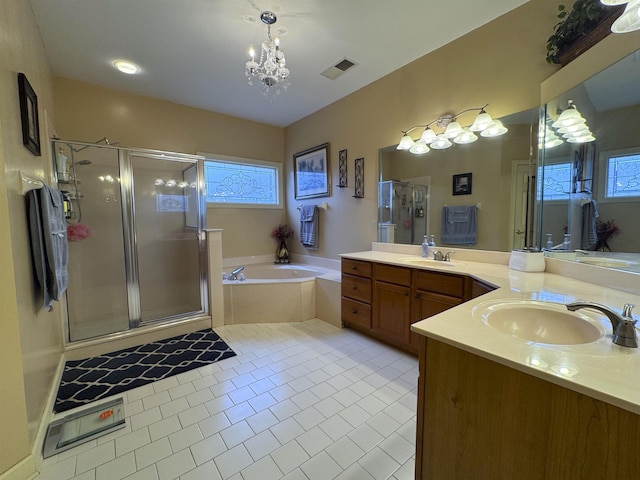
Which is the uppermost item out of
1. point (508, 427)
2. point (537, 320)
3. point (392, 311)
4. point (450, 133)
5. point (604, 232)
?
point (450, 133)

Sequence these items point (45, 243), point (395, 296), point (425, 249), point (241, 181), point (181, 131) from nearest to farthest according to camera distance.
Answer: point (45, 243) < point (395, 296) < point (425, 249) < point (181, 131) < point (241, 181)

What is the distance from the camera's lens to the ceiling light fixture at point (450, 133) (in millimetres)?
2127

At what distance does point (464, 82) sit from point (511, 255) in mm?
1493

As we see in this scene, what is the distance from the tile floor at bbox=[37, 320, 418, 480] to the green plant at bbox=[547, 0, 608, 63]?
2.42 metres

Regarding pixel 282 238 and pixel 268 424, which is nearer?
pixel 268 424

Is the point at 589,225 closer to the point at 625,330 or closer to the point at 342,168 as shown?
the point at 625,330

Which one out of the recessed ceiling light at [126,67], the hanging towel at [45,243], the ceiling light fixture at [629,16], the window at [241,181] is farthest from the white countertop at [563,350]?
the window at [241,181]

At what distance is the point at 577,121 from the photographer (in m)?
1.69

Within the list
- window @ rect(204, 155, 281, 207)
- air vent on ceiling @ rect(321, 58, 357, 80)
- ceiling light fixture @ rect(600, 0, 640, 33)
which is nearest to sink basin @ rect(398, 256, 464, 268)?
ceiling light fixture @ rect(600, 0, 640, 33)

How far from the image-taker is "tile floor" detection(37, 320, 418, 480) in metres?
1.30

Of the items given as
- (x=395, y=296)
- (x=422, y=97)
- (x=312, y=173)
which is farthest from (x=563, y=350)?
(x=312, y=173)

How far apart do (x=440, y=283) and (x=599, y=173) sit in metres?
1.09

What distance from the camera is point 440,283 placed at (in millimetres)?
2002

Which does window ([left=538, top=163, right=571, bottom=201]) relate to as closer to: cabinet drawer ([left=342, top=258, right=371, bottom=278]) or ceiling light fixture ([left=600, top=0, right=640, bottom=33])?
ceiling light fixture ([left=600, top=0, right=640, bottom=33])
